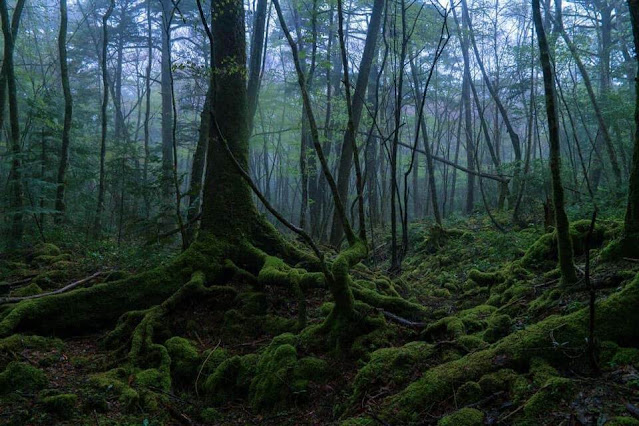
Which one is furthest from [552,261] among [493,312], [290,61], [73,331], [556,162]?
[290,61]

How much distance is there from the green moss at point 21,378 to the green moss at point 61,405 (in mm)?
509

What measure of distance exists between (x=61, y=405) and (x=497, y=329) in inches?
176

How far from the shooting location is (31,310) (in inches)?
226

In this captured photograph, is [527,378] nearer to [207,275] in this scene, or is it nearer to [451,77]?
[207,275]

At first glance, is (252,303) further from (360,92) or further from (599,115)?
(599,115)

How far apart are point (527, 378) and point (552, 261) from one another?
409 centimetres

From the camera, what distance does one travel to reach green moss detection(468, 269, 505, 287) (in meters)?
7.39

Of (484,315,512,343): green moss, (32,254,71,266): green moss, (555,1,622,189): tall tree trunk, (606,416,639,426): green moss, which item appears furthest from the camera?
(555,1,622,189): tall tree trunk

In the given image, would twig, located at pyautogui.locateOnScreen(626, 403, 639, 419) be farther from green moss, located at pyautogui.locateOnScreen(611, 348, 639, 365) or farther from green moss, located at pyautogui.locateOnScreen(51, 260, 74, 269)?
green moss, located at pyautogui.locateOnScreen(51, 260, 74, 269)

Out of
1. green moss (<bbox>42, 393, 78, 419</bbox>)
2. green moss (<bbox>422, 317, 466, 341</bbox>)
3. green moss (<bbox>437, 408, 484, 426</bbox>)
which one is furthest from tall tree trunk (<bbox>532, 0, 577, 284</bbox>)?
green moss (<bbox>42, 393, 78, 419</bbox>)

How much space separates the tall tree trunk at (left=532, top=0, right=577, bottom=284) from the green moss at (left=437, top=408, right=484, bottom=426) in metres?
2.46

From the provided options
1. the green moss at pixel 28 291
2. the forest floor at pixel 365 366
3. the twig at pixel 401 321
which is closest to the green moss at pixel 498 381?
the forest floor at pixel 365 366

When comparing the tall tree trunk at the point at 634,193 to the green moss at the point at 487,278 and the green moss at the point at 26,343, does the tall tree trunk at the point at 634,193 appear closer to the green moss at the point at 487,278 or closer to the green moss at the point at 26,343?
the green moss at the point at 487,278

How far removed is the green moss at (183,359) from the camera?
17.2 feet
